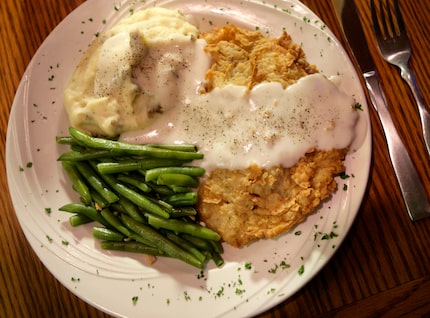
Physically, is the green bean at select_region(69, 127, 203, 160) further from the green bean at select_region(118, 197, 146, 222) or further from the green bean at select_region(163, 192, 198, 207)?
the green bean at select_region(118, 197, 146, 222)

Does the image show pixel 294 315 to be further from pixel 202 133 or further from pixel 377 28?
pixel 377 28

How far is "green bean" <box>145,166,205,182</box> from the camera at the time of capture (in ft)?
10.6

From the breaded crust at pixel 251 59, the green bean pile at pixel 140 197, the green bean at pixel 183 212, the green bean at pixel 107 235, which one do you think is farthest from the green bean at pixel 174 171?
the breaded crust at pixel 251 59

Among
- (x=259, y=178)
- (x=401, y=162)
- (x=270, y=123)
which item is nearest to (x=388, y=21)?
(x=401, y=162)

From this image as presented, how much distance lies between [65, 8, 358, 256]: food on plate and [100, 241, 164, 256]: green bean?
0.22m

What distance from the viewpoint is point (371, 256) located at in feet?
10.6

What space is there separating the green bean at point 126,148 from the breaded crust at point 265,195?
26cm

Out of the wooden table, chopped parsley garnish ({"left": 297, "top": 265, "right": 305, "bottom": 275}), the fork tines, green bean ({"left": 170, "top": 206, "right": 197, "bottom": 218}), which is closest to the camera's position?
chopped parsley garnish ({"left": 297, "top": 265, "right": 305, "bottom": 275})

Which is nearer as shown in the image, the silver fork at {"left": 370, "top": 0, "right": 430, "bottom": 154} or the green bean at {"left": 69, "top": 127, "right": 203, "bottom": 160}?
the green bean at {"left": 69, "top": 127, "right": 203, "bottom": 160}

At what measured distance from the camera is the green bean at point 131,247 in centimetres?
334

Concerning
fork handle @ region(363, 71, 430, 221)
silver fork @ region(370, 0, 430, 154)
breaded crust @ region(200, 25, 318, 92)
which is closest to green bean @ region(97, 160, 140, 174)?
breaded crust @ region(200, 25, 318, 92)

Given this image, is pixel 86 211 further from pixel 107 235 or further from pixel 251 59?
pixel 251 59

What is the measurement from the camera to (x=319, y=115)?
10.4 ft

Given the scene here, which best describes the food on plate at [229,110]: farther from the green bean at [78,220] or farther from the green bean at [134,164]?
the green bean at [78,220]
